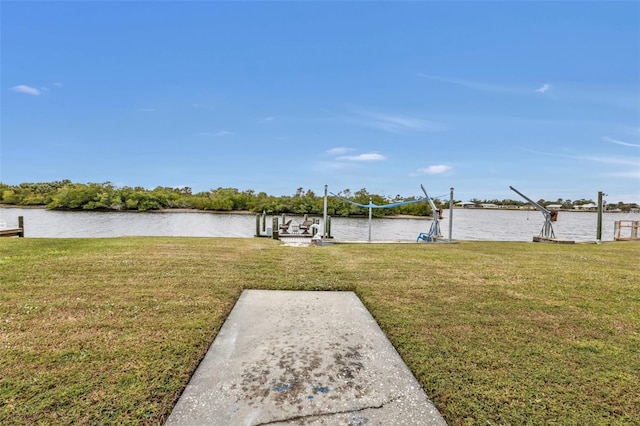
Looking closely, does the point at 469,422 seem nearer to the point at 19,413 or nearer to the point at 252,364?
the point at 252,364

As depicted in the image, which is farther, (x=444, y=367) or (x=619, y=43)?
(x=619, y=43)

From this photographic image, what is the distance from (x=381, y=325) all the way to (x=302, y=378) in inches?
48.4

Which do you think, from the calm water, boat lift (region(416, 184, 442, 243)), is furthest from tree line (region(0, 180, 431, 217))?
boat lift (region(416, 184, 442, 243))

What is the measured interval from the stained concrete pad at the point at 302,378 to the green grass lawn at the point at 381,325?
138mm

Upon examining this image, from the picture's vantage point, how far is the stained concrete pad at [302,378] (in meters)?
1.74

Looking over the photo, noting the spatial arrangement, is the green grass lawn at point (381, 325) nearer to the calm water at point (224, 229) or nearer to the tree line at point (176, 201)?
the calm water at point (224, 229)

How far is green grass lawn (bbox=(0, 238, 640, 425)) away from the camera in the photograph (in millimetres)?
1875

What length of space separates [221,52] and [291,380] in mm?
15640

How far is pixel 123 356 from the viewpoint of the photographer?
7.73 ft

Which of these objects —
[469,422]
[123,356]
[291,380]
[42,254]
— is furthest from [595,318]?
[42,254]

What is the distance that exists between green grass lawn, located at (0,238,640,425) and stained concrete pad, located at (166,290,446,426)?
5.4 inches

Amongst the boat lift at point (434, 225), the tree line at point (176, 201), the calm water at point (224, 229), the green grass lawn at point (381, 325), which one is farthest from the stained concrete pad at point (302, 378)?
the tree line at point (176, 201)

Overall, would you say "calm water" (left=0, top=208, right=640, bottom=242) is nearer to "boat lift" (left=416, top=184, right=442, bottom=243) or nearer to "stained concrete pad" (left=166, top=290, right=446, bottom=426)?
"boat lift" (left=416, top=184, right=442, bottom=243)

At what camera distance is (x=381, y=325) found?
3121mm
